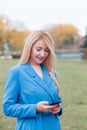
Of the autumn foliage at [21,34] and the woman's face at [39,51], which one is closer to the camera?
the woman's face at [39,51]

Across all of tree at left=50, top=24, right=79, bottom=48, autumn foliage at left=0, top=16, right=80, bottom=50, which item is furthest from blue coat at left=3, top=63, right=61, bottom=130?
tree at left=50, top=24, right=79, bottom=48

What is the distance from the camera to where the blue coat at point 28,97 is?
10.2 feet

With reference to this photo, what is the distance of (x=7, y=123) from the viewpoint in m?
7.62

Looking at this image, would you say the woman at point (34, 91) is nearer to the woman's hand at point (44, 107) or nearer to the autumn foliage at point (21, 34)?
the woman's hand at point (44, 107)

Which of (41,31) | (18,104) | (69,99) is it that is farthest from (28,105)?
(69,99)

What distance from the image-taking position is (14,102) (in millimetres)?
3166

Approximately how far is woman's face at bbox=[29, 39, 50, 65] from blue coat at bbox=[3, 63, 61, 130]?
0.09 metres

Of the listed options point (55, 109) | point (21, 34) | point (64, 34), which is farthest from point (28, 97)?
point (64, 34)

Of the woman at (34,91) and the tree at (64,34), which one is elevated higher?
the woman at (34,91)

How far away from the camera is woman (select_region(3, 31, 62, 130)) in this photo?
123 inches

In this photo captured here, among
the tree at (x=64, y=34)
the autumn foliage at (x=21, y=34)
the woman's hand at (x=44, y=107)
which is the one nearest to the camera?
the woman's hand at (x=44, y=107)

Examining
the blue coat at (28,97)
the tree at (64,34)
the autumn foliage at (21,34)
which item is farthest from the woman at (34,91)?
the tree at (64,34)

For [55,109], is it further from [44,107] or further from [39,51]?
[39,51]

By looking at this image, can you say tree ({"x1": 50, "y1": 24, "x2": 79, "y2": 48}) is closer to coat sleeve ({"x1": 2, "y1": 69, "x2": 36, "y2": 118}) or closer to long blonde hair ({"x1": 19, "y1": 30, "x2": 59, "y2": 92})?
long blonde hair ({"x1": 19, "y1": 30, "x2": 59, "y2": 92})
